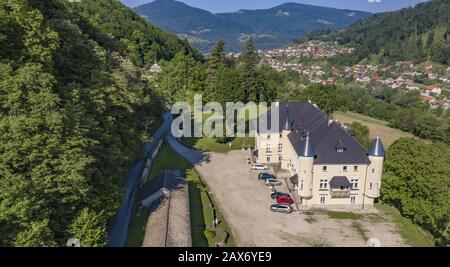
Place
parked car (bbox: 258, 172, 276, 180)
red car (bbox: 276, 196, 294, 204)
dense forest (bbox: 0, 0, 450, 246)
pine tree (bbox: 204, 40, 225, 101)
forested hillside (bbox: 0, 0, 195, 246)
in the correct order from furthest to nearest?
pine tree (bbox: 204, 40, 225, 101) < parked car (bbox: 258, 172, 276, 180) < red car (bbox: 276, 196, 294, 204) < dense forest (bbox: 0, 0, 450, 246) < forested hillside (bbox: 0, 0, 195, 246)

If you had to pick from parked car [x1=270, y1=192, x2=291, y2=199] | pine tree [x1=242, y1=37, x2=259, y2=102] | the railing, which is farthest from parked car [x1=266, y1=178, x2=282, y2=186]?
pine tree [x1=242, y1=37, x2=259, y2=102]

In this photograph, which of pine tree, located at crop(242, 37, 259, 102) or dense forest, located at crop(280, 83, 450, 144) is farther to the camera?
pine tree, located at crop(242, 37, 259, 102)

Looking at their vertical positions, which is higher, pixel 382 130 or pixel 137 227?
pixel 137 227

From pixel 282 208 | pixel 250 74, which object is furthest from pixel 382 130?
pixel 282 208

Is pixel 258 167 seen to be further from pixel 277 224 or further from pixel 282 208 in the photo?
pixel 277 224

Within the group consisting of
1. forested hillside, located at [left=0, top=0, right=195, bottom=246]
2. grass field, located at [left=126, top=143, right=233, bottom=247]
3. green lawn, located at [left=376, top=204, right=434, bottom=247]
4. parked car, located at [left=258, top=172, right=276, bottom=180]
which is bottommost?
green lawn, located at [left=376, top=204, right=434, bottom=247]

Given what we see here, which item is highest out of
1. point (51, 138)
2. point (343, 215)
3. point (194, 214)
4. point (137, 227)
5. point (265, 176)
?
point (51, 138)

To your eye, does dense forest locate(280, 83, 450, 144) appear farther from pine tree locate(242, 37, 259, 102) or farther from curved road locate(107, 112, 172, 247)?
curved road locate(107, 112, 172, 247)

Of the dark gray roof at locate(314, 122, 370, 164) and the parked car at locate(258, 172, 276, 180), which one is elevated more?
the dark gray roof at locate(314, 122, 370, 164)
